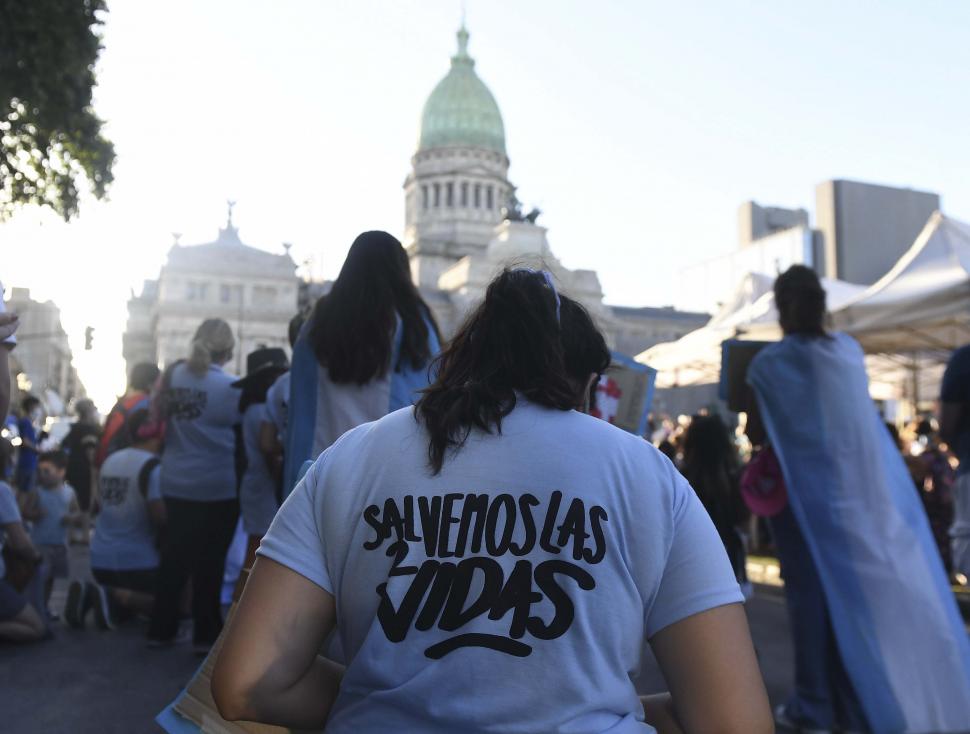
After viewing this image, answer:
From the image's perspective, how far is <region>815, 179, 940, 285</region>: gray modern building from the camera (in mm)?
24188

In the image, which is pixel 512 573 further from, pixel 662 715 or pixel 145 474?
pixel 145 474

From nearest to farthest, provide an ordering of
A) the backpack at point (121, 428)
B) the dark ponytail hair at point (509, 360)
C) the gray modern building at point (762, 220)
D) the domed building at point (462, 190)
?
the dark ponytail hair at point (509, 360), the backpack at point (121, 428), the gray modern building at point (762, 220), the domed building at point (462, 190)

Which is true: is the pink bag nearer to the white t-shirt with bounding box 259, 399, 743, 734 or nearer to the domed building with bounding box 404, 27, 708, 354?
the white t-shirt with bounding box 259, 399, 743, 734

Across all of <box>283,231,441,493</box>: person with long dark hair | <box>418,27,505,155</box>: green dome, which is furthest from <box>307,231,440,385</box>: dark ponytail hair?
<box>418,27,505,155</box>: green dome

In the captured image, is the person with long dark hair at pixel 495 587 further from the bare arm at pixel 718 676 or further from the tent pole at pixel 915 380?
the tent pole at pixel 915 380

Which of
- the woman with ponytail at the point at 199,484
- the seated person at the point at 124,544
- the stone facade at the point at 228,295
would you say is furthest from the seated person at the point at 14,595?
the stone facade at the point at 228,295

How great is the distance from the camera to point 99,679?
4777 mm

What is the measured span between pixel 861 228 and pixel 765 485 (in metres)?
22.4

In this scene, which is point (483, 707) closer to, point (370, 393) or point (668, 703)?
point (668, 703)

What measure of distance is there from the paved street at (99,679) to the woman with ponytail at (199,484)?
27 cm

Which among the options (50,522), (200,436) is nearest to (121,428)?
(50,522)

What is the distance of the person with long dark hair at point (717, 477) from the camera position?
15.9 ft

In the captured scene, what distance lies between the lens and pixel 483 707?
4.68 feet

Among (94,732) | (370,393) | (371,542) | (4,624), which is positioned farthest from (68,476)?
(371,542)
